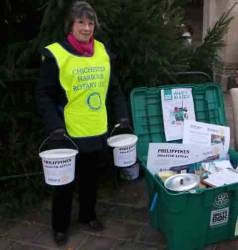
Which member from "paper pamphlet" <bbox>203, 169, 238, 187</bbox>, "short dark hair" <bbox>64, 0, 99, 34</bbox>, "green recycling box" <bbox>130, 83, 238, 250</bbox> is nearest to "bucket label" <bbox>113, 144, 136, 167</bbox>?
"green recycling box" <bbox>130, 83, 238, 250</bbox>

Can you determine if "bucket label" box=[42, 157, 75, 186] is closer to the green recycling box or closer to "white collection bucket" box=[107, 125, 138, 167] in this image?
"white collection bucket" box=[107, 125, 138, 167]

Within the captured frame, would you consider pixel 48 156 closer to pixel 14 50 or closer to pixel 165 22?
pixel 14 50

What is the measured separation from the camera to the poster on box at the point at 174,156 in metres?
3.00

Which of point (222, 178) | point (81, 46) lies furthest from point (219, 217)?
point (81, 46)

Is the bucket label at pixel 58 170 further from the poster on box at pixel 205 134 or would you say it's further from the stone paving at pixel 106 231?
the poster on box at pixel 205 134

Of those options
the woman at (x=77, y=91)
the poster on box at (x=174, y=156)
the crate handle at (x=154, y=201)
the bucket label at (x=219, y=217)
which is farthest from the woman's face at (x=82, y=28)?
the bucket label at (x=219, y=217)

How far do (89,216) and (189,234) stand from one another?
941 millimetres

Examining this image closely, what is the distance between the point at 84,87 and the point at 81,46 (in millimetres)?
275

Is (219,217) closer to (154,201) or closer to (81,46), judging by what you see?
(154,201)

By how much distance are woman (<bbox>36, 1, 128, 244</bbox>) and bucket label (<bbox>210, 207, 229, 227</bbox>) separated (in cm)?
90

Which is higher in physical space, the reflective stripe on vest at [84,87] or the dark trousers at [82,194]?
the reflective stripe on vest at [84,87]

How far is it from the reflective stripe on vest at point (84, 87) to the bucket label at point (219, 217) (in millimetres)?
955

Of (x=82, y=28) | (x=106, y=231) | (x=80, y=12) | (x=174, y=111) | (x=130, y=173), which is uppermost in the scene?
(x=80, y=12)

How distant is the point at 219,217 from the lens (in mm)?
2838
